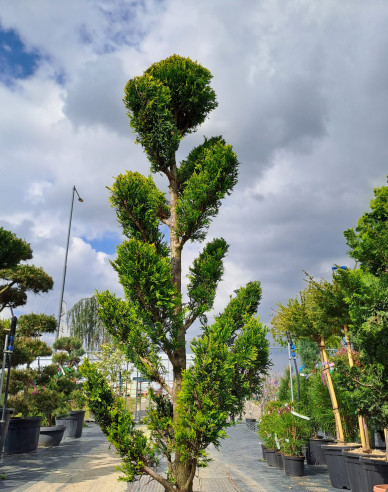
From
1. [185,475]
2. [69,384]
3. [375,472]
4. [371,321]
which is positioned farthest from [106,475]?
[69,384]

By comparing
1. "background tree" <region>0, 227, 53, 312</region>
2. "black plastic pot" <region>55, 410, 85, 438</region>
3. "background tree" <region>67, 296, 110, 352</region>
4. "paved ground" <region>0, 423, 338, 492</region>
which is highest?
"background tree" <region>67, 296, 110, 352</region>

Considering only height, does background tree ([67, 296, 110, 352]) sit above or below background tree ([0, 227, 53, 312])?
above

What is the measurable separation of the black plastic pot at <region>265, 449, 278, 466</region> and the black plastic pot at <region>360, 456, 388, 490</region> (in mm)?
3890

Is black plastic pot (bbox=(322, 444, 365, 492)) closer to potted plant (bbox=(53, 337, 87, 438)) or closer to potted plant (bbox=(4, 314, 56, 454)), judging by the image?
potted plant (bbox=(4, 314, 56, 454))

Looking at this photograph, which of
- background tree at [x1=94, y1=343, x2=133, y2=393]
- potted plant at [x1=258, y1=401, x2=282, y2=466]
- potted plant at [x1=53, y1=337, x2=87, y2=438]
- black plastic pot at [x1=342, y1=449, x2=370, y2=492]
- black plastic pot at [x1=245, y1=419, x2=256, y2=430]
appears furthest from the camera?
black plastic pot at [x1=245, y1=419, x2=256, y2=430]

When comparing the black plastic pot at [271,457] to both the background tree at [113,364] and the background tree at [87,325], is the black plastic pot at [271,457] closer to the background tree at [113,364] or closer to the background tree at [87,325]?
the background tree at [113,364]

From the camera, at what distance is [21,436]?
11.1m

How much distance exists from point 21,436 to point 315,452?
802 cm

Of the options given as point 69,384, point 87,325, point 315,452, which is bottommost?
point 315,452

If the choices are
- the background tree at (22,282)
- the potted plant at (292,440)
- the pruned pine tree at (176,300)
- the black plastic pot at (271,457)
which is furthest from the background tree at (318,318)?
the background tree at (22,282)

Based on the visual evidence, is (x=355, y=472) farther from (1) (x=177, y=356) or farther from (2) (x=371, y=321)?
(1) (x=177, y=356)

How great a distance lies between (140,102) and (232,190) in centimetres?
209

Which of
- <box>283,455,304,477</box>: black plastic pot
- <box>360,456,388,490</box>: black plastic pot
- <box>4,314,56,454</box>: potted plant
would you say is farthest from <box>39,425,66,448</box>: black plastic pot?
<box>360,456,388,490</box>: black plastic pot

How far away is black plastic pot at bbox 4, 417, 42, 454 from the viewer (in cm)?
1090
